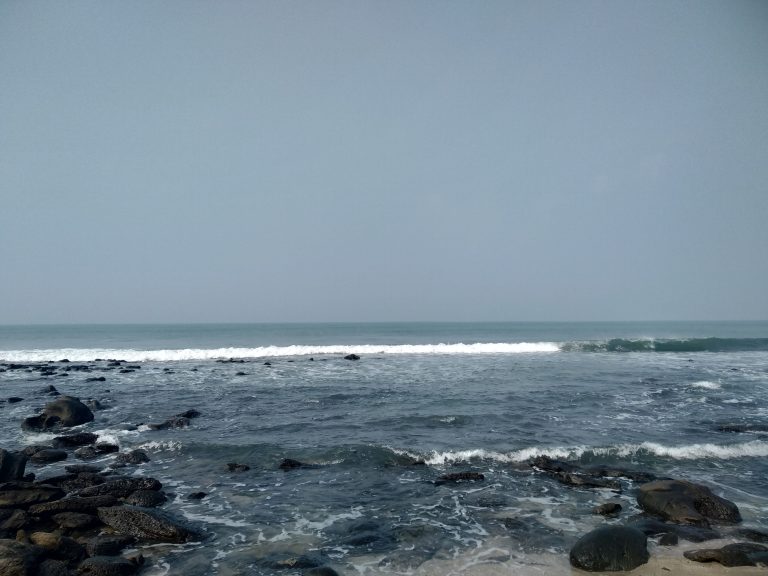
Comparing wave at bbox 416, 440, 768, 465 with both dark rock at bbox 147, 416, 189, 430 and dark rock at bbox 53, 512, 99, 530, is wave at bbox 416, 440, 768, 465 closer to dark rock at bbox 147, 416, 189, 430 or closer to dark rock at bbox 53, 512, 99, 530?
dark rock at bbox 53, 512, 99, 530

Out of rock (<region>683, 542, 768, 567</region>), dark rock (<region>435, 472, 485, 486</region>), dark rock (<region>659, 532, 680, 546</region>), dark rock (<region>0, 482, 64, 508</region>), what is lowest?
dark rock (<region>435, 472, 485, 486</region>)

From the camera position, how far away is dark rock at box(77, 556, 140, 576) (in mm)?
8016

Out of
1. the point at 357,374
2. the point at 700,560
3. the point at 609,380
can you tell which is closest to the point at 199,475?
the point at 700,560

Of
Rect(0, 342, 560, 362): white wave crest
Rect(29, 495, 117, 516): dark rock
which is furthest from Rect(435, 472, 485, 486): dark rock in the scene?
Rect(0, 342, 560, 362): white wave crest

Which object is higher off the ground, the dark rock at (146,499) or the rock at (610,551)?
the rock at (610,551)

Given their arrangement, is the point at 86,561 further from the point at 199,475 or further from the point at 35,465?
the point at 35,465

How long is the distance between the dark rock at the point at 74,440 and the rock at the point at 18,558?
993 centimetres

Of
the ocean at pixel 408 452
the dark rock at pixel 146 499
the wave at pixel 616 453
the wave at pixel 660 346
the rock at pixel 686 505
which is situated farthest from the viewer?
the wave at pixel 660 346

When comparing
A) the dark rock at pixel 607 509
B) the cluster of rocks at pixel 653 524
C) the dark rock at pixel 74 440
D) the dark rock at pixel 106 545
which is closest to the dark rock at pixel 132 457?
the dark rock at pixel 74 440

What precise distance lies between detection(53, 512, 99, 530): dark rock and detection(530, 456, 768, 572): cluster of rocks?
10016 mm

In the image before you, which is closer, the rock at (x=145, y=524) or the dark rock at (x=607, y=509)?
the rock at (x=145, y=524)

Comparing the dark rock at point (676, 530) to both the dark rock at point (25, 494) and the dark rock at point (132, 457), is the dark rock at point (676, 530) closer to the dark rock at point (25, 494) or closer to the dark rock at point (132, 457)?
the dark rock at point (25, 494)

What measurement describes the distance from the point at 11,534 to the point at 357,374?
85.5 ft

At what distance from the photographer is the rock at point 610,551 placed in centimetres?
808
